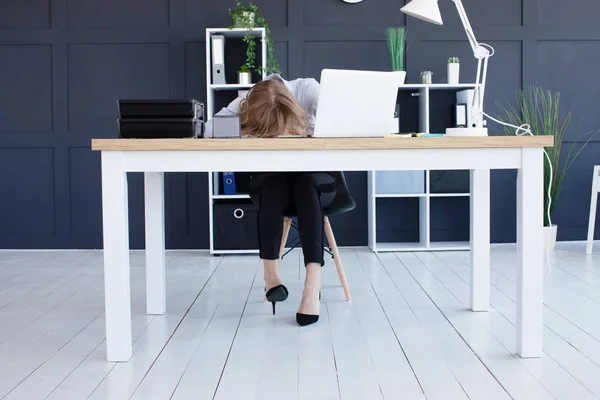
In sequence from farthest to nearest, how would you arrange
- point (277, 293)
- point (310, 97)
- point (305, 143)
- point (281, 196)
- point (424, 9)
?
point (310, 97) → point (281, 196) → point (277, 293) → point (424, 9) → point (305, 143)

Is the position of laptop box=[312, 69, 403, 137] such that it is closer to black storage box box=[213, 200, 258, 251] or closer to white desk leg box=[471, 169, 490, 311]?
white desk leg box=[471, 169, 490, 311]

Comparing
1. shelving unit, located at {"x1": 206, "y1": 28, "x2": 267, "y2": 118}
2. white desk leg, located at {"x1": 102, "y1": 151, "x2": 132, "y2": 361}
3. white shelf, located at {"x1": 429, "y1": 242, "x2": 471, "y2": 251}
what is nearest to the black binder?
white desk leg, located at {"x1": 102, "y1": 151, "x2": 132, "y2": 361}

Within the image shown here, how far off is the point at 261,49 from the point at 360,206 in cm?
132

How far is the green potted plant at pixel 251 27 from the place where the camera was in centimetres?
483

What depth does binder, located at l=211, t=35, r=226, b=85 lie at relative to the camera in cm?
484

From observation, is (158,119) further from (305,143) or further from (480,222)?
(480,222)

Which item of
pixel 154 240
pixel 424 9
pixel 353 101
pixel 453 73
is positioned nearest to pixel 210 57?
pixel 453 73

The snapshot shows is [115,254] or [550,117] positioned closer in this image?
[115,254]

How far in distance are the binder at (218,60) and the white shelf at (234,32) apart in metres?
0.04

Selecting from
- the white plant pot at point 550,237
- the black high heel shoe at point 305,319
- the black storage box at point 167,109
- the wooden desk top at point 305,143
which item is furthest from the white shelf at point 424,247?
the black storage box at point 167,109

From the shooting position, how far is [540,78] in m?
5.25

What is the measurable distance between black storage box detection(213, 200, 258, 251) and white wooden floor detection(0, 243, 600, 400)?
80 centimetres

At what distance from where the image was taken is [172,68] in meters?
5.19

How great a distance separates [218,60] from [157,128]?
8.57 ft
